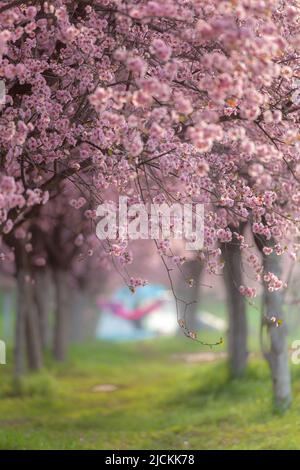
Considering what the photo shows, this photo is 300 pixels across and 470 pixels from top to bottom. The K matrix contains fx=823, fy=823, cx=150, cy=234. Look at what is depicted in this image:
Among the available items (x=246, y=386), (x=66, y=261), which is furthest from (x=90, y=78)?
(x=66, y=261)

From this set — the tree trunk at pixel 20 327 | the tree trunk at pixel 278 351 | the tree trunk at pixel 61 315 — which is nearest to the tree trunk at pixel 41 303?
the tree trunk at pixel 61 315

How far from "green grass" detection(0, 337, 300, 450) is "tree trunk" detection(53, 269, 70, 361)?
72cm

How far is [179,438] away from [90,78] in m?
7.13

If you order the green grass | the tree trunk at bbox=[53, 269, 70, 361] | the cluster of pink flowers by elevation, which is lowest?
the green grass

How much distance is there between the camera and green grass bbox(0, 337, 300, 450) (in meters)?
14.0

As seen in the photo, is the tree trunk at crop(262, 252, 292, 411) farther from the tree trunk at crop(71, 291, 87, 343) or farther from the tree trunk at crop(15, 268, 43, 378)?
the tree trunk at crop(71, 291, 87, 343)

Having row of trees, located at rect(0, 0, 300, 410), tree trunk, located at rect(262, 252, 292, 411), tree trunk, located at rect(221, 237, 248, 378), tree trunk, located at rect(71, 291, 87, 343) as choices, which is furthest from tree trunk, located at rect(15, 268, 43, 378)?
tree trunk, located at rect(71, 291, 87, 343)

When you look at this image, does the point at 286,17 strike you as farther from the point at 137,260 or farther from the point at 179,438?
the point at 137,260

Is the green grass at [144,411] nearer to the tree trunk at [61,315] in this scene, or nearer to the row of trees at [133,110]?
the tree trunk at [61,315]

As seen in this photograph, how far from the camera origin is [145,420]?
671 inches

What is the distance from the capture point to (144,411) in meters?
18.5

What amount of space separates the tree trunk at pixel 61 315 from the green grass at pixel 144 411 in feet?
2.37

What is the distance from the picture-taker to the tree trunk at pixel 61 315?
28.1m

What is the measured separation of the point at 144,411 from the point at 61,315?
1072 centimetres
